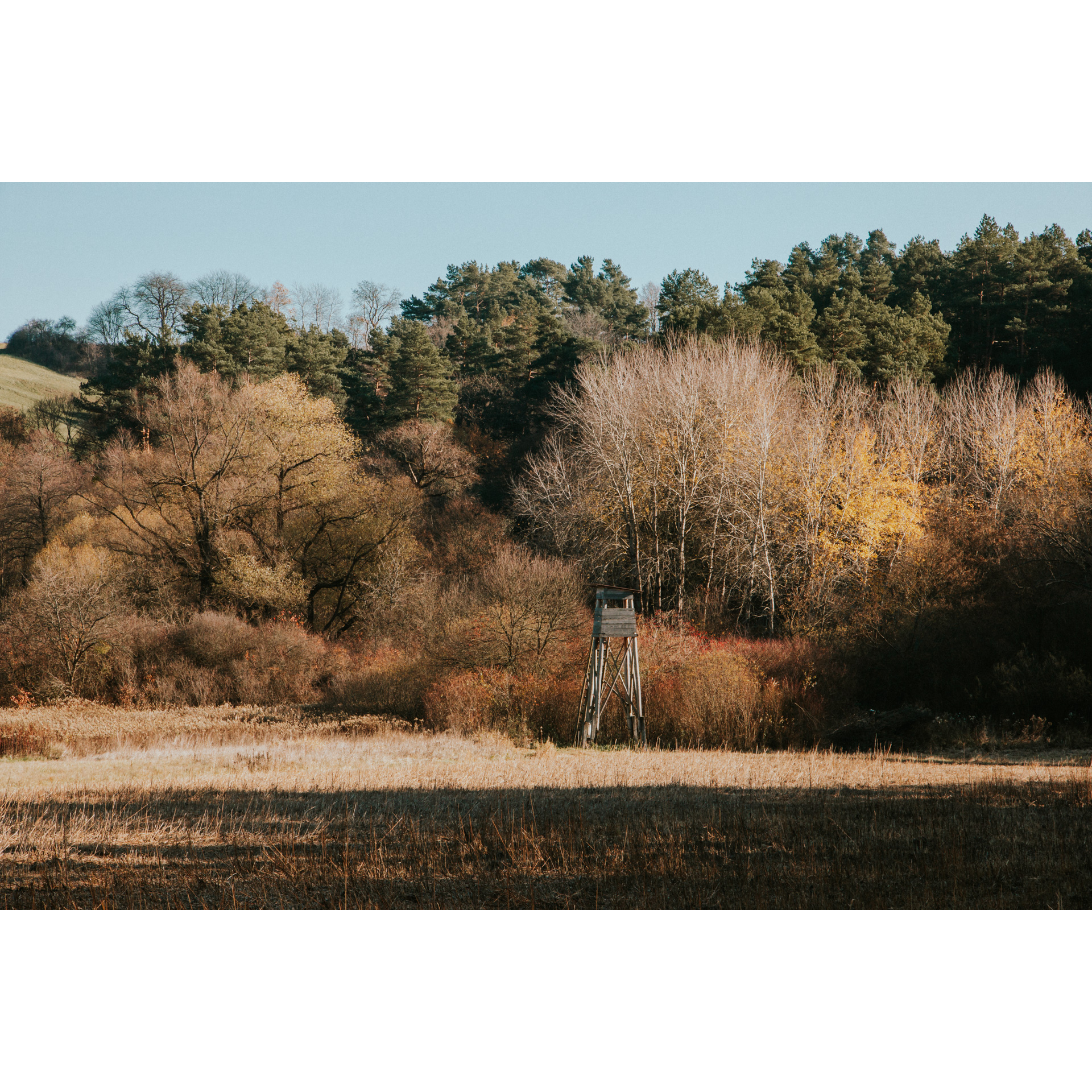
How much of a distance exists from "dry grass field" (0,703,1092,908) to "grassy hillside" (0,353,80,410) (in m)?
57.0

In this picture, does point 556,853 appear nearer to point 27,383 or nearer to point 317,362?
point 317,362

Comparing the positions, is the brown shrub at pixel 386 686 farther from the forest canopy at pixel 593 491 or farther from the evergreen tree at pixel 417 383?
the evergreen tree at pixel 417 383

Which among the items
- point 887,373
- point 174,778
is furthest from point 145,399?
point 887,373

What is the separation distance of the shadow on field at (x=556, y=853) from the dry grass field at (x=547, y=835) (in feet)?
0.10

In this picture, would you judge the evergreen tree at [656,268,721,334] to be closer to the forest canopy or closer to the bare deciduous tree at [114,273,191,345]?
the forest canopy

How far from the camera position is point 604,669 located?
23.1 m

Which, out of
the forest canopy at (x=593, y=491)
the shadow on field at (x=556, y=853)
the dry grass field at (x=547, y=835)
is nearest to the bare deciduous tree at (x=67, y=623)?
the forest canopy at (x=593, y=491)

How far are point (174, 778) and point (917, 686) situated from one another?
21905 mm

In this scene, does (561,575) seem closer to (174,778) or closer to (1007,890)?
(174,778)

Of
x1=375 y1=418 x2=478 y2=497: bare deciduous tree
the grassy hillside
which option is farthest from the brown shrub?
the grassy hillside

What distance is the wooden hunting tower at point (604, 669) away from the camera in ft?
70.1

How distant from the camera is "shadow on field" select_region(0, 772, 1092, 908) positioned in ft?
23.9

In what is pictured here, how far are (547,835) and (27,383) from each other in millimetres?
73143

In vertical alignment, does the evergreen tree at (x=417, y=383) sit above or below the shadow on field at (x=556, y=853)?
above
